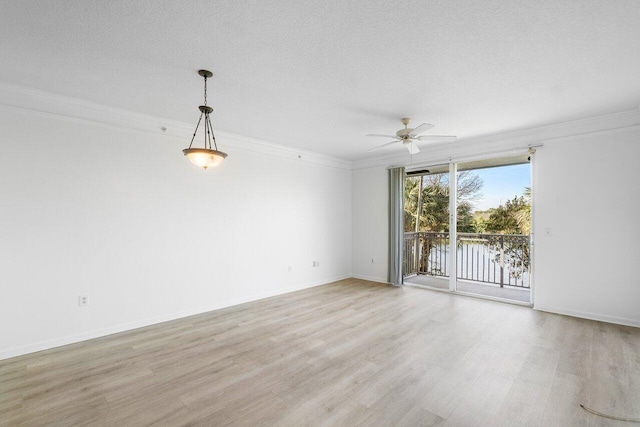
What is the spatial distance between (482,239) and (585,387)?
3.58 metres

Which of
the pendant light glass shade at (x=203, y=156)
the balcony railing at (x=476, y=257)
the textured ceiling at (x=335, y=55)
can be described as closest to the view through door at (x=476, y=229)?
the balcony railing at (x=476, y=257)

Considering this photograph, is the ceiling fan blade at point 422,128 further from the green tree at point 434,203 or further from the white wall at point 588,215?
the green tree at point 434,203

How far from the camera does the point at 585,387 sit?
2283 millimetres

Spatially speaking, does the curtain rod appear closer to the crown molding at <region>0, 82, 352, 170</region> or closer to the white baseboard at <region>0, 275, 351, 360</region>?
the crown molding at <region>0, 82, 352, 170</region>

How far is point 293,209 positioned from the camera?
546 centimetres

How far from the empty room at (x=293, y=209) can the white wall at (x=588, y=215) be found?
0.02 metres

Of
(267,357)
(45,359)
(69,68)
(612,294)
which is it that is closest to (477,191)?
(612,294)

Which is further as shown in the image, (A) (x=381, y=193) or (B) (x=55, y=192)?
(A) (x=381, y=193)

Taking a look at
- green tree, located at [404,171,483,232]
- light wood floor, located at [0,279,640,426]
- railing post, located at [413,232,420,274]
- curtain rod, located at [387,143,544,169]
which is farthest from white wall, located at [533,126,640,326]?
railing post, located at [413,232,420,274]

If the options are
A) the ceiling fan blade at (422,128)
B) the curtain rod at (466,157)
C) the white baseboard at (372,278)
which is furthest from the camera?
the white baseboard at (372,278)

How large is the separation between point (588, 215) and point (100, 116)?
6374 millimetres

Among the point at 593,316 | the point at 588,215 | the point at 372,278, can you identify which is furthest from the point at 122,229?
the point at 593,316

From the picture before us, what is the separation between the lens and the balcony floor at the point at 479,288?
16.1 ft

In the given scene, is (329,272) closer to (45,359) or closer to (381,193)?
(381,193)
